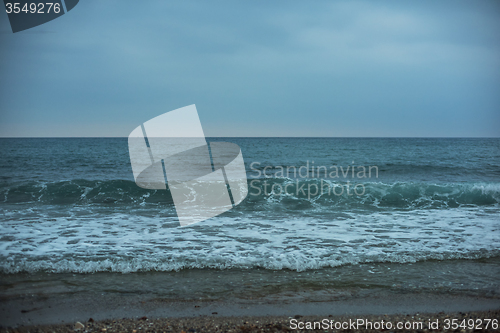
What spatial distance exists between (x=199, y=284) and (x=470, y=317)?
296 centimetres

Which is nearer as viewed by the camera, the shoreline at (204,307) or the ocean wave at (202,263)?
the shoreline at (204,307)

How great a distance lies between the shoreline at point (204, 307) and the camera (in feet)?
10.1

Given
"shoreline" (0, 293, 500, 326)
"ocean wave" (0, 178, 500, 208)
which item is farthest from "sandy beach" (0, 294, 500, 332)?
"ocean wave" (0, 178, 500, 208)

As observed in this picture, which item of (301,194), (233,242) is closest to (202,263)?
(233,242)

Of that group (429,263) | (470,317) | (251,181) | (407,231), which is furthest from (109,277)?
(251,181)

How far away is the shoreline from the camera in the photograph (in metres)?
3.08

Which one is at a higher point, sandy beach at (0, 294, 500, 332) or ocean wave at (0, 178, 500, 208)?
sandy beach at (0, 294, 500, 332)

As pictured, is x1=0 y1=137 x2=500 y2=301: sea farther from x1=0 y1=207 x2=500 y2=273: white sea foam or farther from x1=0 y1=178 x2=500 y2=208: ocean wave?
x1=0 y1=178 x2=500 y2=208: ocean wave

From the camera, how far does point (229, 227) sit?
676cm

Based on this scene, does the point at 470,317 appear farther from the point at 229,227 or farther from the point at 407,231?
the point at 229,227

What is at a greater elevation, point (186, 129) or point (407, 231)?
point (186, 129)

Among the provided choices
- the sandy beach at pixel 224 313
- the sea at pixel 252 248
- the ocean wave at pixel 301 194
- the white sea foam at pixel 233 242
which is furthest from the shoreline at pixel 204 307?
the ocean wave at pixel 301 194

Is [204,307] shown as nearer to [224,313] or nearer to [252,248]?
[224,313]

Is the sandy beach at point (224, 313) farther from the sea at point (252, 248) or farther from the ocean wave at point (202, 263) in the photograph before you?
the ocean wave at point (202, 263)
